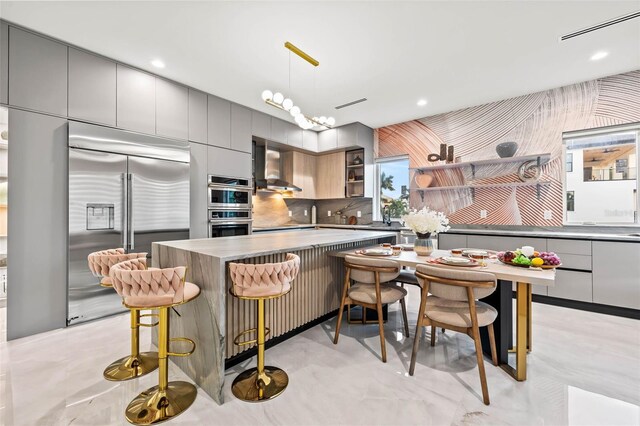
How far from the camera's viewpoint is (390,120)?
4.99 m

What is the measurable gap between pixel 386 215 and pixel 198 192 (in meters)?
3.40

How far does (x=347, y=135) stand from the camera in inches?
206

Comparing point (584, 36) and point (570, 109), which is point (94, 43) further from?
point (570, 109)

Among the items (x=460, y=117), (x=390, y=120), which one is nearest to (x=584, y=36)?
(x=460, y=117)

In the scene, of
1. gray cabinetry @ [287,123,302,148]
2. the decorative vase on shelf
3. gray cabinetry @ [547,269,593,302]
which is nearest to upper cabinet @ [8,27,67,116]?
gray cabinetry @ [287,123,302,148]

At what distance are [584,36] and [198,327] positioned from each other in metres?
4.17

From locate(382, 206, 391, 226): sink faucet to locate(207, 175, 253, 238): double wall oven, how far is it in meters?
2.56

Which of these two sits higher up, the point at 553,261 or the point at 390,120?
the point at 390,120

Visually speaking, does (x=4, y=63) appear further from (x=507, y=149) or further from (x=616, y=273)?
(x=616, y=273)

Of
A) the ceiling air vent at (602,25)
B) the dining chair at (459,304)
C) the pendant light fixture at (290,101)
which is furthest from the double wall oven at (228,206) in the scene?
the ceiling air vent at (602,25)

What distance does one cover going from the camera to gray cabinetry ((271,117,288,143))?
4754mm

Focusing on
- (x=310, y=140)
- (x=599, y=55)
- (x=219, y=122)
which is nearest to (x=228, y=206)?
(x=219, y=122)

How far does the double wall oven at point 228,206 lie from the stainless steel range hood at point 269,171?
1.45 ft

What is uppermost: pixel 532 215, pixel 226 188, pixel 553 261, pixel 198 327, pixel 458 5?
pixel 458 5
